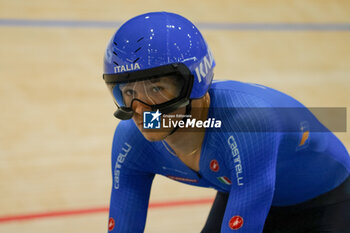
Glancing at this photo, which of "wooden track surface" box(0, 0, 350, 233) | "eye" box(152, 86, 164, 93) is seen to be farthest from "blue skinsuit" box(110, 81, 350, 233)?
"wooden track surface" box(0, 0, 350, 233)

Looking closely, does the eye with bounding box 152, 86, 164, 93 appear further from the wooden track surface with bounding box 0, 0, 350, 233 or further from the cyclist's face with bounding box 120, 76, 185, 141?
the wooden track surface with bounding box 0, 0, 350, 233

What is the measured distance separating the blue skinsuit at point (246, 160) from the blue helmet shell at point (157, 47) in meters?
0.19

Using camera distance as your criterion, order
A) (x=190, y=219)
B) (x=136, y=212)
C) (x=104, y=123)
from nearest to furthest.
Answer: (x=136, y=212)
(x=190, y=219)
(x=104, y=123)

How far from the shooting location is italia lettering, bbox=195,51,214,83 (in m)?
1.83

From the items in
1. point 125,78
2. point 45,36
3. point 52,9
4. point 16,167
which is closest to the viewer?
point 125,78

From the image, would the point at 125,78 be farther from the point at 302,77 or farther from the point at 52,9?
the point at 52,9

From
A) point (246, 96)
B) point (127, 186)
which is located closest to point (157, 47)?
point (246, 96)

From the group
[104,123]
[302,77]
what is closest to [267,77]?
[302,77]

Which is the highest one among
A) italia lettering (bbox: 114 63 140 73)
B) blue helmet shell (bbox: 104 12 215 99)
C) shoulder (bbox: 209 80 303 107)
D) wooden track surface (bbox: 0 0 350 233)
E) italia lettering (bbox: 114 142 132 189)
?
blue helmet shell (bbox: 104 12 215 99)

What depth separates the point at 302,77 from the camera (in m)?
5.14

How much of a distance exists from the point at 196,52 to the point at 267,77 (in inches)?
132

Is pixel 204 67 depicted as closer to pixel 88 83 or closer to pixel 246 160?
pixel 246 160

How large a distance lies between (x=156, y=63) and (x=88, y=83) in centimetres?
318

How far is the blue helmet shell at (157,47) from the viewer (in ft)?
5.72
